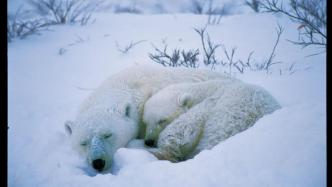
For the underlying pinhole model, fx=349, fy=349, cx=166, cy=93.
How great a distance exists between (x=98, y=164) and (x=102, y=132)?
14.5 inches

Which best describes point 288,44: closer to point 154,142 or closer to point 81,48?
point 154,142

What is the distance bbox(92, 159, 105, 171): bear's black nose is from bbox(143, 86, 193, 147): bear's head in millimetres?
674

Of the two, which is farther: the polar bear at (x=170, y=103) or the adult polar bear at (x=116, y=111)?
the polar bear at (x=170, y=103)

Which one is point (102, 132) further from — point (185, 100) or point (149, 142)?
point (185, 100)

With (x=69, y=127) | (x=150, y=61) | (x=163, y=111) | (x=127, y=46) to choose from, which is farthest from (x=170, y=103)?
(x=127, y=46)

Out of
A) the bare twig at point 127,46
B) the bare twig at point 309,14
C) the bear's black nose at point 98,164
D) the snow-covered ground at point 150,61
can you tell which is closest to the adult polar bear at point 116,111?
the bear's black nose at point 98,164

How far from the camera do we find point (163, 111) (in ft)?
10.6

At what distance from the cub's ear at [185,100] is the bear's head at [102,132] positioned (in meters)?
0.48

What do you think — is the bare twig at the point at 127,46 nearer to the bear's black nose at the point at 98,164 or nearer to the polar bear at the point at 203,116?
the polar bear at the point at 203,116

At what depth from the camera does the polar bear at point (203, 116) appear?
279 centimetres
